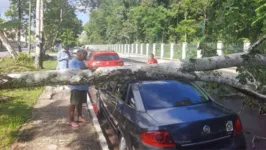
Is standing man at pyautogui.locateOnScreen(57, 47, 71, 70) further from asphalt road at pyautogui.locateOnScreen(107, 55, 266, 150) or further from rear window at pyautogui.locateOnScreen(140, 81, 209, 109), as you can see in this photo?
rear window at pyautogui.locateOnScreen(140, 81, 209, 109)

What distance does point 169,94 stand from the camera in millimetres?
4289

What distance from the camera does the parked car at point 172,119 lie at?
11.2ft

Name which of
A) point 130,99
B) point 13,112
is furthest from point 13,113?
point 130,99

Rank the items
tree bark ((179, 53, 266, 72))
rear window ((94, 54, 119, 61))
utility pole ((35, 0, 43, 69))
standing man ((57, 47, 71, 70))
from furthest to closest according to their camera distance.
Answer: utility pole ((35, 0, 43, 69))
rear window ((94, 54, 119, 61))
standing man ((57, 47, 71, 70))
tree bark ((179, 53, 266, 72))

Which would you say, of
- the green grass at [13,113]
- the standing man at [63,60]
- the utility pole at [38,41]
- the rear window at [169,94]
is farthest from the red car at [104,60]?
the rear window at [169,94]

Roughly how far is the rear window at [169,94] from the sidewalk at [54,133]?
5.22 ft

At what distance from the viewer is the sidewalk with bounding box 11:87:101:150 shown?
5191 mm

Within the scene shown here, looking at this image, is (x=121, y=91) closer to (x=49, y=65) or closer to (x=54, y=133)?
(x=54, y=133)

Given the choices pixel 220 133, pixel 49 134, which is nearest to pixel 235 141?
pixel 220 133

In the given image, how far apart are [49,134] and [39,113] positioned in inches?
73.4

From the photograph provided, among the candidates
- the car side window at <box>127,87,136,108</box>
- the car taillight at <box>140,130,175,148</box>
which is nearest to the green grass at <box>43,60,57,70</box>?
the car side window at <box>127,87,136,108</box>

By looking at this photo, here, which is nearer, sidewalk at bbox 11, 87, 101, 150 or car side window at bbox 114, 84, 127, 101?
car side window at bbox 114, 84, 127, 101

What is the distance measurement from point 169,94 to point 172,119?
78 cm

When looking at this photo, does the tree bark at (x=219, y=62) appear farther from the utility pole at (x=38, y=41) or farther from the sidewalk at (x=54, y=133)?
the utility pole at (x=38, y=41)
